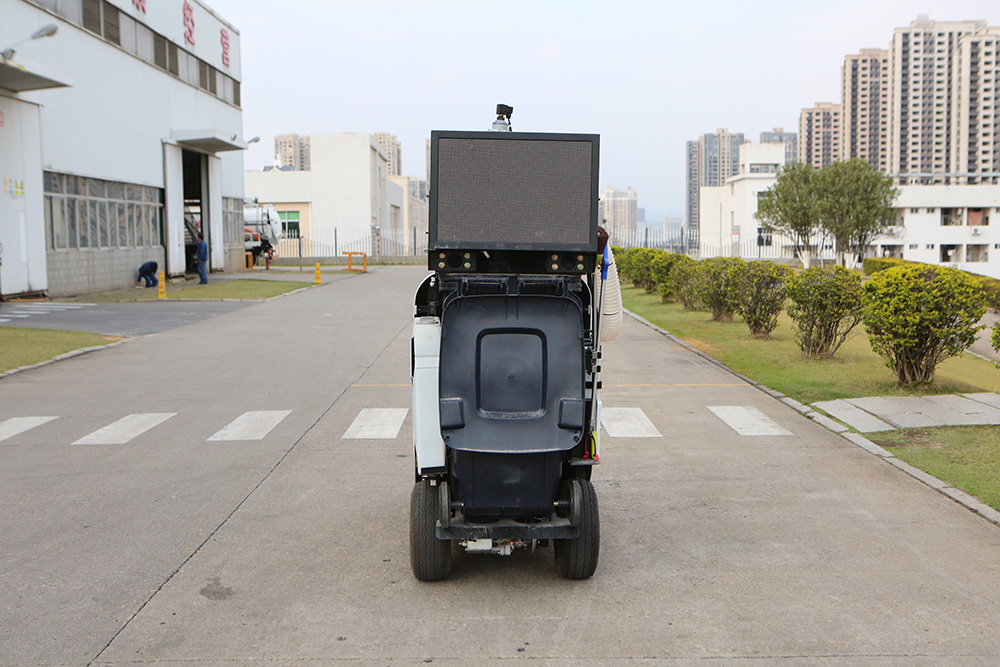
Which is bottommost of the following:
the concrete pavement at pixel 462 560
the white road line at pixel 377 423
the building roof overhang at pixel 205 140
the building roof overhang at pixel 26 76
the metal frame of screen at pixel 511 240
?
the concrete pavement at pixel 462 560

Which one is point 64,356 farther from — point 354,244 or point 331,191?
point 331,191

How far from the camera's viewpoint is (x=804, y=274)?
14.6 m

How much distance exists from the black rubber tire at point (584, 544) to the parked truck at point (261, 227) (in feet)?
172

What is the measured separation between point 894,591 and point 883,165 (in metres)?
166

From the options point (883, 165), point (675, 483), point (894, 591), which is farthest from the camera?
point (883, 165)

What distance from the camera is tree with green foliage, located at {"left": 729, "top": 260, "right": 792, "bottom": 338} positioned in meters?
17.3

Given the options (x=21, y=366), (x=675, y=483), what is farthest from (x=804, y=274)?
(x=21, y=366)

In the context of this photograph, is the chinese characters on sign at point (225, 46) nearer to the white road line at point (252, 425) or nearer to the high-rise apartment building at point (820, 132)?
the white road line at point (252, 425)

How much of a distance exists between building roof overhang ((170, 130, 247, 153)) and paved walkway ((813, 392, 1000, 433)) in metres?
30.8

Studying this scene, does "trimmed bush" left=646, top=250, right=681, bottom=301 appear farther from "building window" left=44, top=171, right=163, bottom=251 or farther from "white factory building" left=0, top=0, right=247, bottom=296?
"building window" left=44, top=171, right=163, bottom=251

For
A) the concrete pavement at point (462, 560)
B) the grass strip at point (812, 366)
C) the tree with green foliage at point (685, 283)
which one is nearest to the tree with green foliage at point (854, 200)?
the tree with green foliage at point (685, 283)

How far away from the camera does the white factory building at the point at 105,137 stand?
24859 mm

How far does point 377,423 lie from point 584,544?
5283 millimetres

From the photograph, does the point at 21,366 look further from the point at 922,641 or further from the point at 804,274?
the point at 922,641
